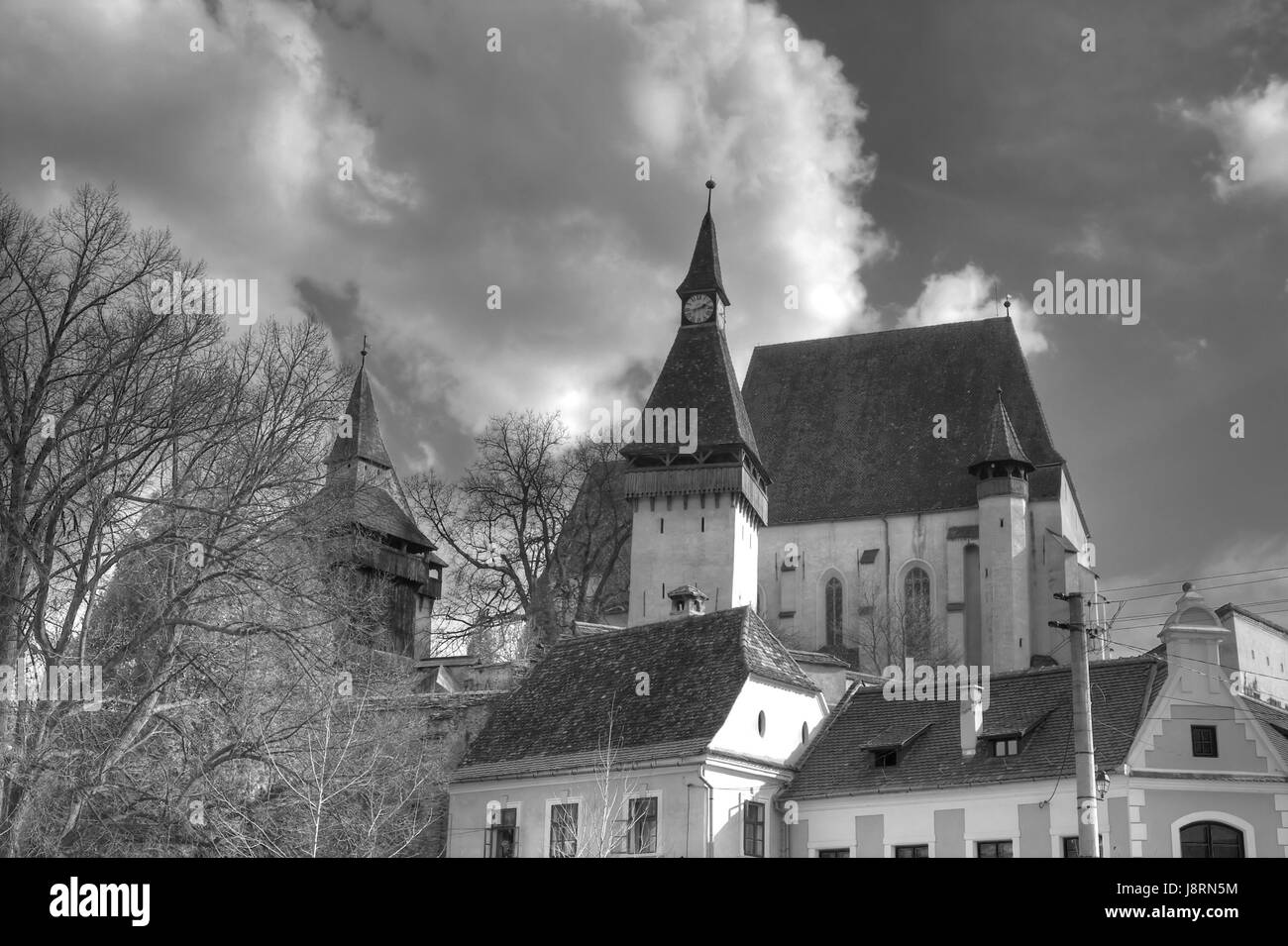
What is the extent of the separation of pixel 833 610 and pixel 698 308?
14.6m

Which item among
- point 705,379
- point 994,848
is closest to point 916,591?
point 705,379

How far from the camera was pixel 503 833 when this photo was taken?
3094 cm

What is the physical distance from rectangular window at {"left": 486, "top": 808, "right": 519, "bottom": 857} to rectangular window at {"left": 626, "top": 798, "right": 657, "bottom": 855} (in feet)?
10.6

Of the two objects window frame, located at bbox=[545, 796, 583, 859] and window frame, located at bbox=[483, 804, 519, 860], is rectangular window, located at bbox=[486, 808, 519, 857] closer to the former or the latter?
window frame, located at bbox=[483, 804, 519, 860]

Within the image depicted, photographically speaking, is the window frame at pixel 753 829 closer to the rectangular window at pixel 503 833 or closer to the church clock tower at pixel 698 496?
the rectangular window at pixel 503 833

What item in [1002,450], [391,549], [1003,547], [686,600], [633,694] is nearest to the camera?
[633,694]

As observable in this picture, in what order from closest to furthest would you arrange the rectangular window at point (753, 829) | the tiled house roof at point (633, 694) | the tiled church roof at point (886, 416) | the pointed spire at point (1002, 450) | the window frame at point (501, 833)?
the rectangular window at point (753, 829) → the tiled house roof at point (633, 694) → the window frame at point (501, 833) → the pointed spire at point (1002, 450) → the tiled church roof at point (886, 416)

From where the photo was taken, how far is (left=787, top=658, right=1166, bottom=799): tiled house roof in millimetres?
27250

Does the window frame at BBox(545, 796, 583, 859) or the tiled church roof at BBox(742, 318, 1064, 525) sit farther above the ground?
the tiled church roof at BBox(742, 318, 1064, 525)

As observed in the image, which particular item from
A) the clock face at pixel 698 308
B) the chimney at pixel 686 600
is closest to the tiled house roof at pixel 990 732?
the chimney at pixel 686 600

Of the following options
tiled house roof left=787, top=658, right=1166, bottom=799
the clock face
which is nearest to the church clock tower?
the clock face

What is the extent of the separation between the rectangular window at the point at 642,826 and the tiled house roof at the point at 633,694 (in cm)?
100

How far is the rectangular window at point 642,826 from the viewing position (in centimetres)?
2805

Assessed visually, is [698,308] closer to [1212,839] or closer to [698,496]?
[698,496]
